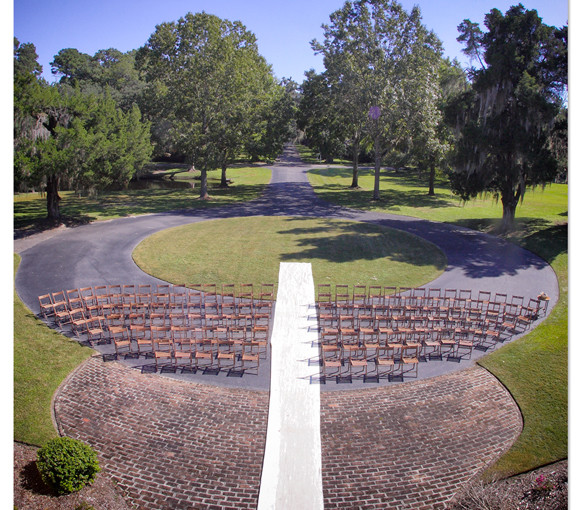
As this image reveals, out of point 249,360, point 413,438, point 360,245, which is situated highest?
point 360,245

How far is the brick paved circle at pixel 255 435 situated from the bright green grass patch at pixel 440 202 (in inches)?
885

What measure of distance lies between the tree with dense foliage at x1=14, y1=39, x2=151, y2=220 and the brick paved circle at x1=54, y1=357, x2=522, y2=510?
16859mm

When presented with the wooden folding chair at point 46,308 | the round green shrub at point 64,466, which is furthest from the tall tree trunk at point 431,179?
the round green shrub at point 64,466

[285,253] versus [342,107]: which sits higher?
[342,107]

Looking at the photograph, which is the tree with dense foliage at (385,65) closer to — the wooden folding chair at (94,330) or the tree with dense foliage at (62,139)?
the tree with dense foliage at (62,139)

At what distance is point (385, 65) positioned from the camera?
3828 centimetres

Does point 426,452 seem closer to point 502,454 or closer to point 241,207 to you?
point 502,454

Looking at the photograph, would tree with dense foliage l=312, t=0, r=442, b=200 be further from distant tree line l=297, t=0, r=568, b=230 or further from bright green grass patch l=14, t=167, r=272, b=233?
bright green grass patch l=14, t=167, r=272, b=233

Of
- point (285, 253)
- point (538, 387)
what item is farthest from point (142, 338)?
point (538, 387)

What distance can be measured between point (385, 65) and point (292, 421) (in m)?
35.1

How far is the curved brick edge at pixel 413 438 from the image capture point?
30.6ft

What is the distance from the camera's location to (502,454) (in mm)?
10539

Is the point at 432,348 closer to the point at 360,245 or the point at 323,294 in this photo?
the point at 323,294
